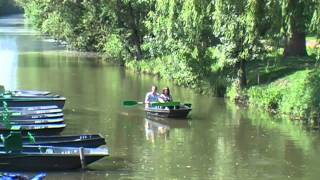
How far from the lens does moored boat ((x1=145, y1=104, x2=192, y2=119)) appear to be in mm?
22797

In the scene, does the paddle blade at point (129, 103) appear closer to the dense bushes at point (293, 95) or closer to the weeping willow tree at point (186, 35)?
the weeping willow tree at point (186, 35)

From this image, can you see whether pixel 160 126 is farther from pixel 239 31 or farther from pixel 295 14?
pixel 295 14

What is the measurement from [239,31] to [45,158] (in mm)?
12777

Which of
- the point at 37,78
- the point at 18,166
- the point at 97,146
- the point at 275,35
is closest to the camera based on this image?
the point at 18,166

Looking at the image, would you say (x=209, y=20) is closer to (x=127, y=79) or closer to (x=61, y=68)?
(x=127, y=79)

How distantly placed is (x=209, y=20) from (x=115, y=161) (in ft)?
40.7

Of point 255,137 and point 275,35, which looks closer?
point 255,137

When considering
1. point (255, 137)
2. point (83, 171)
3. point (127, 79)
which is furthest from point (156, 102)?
point (127, 79)

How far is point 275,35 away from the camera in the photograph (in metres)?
24.6

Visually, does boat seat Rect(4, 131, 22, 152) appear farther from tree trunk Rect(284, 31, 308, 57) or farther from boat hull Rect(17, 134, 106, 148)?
tree trunk Rect(284, 31, 308, 57)

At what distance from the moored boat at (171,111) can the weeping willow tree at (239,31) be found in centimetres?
404

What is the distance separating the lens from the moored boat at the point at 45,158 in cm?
1430

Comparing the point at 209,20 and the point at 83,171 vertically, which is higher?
the point at 209,20

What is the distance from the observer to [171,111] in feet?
74.7
